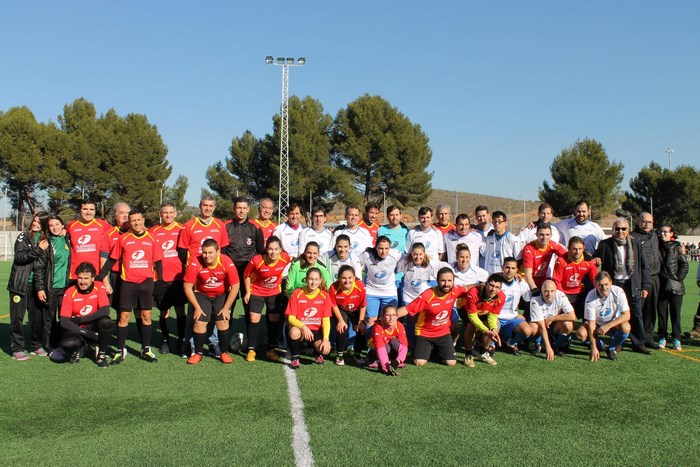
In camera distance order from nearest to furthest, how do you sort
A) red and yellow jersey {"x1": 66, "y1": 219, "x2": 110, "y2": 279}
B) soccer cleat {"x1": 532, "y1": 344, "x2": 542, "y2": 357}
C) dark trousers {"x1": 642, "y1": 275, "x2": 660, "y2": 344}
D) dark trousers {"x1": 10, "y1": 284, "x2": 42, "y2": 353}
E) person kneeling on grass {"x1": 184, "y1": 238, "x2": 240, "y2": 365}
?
1. person kneeling on grass {"x1": 184, "y1": 238, "x2": 240, "y2": 365}
2. dark trousers {"x1": 10, "y1": 284, "x2": 42, "y2": 353}
3. red and yellow jersey {"x1": 66, "y1": 219, "x2": 110, "y2": 279}
4. soccer cleat {"x1": 532, "y1": 344, "x2": 542, "y2": 357}
5. dark trousers {"x1": 642, "y1": 275, "x2": 660, "y2": 344}

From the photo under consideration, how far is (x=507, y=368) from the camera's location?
19.3 ft

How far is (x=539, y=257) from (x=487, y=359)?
5.25ft

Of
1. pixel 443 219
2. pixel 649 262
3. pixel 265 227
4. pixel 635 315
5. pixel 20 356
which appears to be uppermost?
pixel 443 219

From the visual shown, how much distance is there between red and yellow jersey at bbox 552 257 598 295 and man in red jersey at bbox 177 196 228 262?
4056 millimetres

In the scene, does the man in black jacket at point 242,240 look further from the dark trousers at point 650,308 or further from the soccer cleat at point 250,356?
the dark trousers at point 650,308

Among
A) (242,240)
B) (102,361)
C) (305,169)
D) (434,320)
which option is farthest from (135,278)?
(305,169)

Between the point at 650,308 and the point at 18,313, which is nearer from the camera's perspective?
the point at 18,313

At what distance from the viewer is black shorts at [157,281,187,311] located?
21.5 ft

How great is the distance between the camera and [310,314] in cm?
607

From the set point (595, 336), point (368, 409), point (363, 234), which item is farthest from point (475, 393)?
point (363, 234)

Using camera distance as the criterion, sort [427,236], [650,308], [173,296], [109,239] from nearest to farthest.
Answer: [173,296] → [109,239] → [650,308] → [427,236]

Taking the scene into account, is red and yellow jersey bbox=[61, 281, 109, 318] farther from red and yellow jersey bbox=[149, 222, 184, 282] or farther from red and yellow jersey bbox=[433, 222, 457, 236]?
red and yellow jersey bbox=[433, 222, 457, 236]

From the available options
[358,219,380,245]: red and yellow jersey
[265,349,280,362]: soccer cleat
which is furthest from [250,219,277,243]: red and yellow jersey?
[265,349,280,362]: soccer cleat

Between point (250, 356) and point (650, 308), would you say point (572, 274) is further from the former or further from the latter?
point (250, 356)
